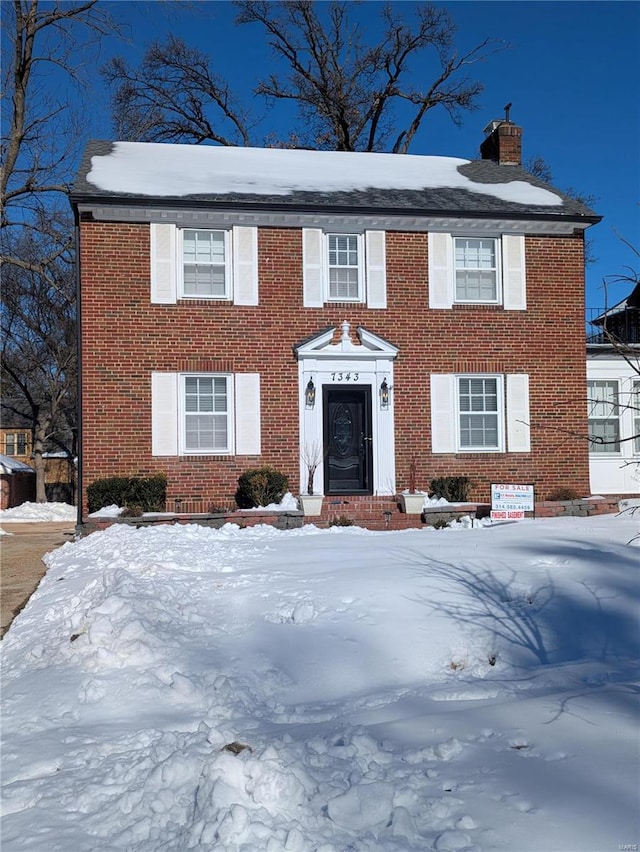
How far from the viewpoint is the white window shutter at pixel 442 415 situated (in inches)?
563

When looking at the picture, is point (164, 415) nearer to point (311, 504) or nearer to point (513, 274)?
point (311, 504)

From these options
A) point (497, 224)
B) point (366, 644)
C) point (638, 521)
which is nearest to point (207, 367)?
point (497, 224)

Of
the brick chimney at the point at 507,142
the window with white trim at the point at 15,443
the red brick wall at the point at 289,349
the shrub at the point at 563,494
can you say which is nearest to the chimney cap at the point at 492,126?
the brick chimney at the point at 507,142

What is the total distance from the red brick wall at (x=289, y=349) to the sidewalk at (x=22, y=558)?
1715 millimetres

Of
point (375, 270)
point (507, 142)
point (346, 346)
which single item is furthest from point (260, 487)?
point (507, 142)

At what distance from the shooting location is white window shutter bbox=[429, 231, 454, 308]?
571 inches

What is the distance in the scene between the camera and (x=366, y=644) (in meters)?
5.84

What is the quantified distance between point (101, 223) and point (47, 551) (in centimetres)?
582

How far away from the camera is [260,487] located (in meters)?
13.0

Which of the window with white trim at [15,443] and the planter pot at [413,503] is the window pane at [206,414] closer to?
the planter pot at [413,503]

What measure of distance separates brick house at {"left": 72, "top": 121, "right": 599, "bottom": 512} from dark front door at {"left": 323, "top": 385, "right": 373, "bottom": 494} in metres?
0.03

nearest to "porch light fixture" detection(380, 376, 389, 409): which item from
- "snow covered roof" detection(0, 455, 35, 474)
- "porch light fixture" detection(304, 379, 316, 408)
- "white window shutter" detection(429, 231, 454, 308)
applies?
"porch light fixture" detection(304, 379, 316, 408)

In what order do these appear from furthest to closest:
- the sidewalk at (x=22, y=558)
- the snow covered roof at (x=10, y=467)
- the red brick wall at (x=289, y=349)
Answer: the snow covered roof at (x=10, y=467) → the red brick wall at (x=289, y=349) → the sidewalk at (x=22, y=558)

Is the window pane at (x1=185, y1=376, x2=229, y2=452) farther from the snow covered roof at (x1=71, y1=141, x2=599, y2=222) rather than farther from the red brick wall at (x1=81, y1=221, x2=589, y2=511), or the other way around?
the snow covered roof at (x1=71, y1=141, x2=599, y2=222)
